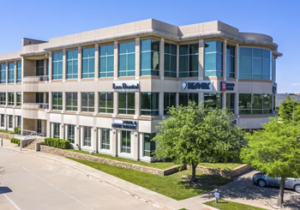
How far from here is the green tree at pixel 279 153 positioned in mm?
16797

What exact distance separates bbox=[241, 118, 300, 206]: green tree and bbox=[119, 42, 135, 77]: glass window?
1568cm

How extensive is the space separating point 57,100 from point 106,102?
9.91 m

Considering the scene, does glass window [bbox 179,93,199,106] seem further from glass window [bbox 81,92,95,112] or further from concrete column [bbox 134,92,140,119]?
glass window [bbox 81,92,95,112]

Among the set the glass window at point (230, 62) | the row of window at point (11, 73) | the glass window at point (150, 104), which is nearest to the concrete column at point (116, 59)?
the glass window at point (150, 104)

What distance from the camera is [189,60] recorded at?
3067 cm

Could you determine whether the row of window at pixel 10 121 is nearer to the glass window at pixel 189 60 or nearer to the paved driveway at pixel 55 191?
the paved driveway at pixel 55 191

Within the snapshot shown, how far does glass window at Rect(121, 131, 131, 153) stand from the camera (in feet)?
97.7

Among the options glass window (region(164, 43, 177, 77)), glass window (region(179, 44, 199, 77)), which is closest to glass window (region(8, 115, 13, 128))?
glass window (region(164, 43, 177, 77))

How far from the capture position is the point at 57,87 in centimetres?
3772

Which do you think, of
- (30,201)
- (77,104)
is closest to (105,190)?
(30,201)

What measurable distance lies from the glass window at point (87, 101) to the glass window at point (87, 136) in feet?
7.84

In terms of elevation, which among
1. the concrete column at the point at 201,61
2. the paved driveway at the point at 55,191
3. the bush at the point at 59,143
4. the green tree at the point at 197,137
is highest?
the concrete column at the point at 201,61

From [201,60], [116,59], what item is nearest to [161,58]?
[201,60]

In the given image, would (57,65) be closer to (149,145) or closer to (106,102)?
(106,102)
